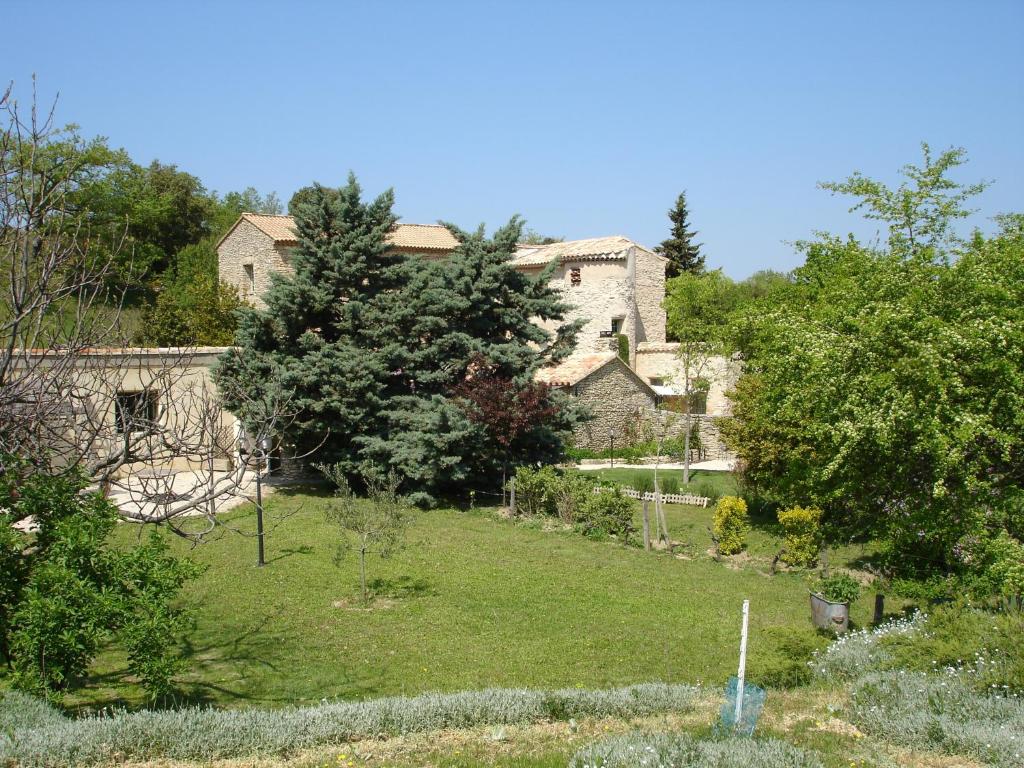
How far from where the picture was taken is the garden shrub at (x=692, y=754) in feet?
19.1

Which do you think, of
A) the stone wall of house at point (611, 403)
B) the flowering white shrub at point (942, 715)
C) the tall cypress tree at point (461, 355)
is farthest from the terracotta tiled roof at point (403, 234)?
the flowering white shrub at point (942, 715)

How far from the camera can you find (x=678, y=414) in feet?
114

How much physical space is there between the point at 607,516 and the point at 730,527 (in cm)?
300

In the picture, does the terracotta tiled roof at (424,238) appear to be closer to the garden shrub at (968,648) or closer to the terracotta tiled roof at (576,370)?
the terracotta tiled roof at (576,370)

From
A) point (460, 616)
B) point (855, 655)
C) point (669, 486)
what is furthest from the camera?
point (669, 486)

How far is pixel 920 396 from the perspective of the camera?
1159 cm

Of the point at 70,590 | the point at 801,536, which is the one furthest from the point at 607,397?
the point at 70,590

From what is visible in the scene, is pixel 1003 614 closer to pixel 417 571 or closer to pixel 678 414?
pixel 417 571

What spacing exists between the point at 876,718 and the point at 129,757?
635 centimetres

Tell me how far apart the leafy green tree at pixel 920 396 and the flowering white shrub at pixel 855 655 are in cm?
230

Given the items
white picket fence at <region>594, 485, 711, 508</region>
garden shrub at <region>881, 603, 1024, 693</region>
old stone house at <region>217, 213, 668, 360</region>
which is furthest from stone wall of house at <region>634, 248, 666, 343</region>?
garden shrub at <region>881, 603, 1024, 693</region>

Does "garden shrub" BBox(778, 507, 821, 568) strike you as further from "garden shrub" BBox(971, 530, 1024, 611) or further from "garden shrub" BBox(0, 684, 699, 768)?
"garden shrub" BBox(0, 684, 699, 768)

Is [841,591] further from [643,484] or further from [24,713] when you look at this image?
[643,484]

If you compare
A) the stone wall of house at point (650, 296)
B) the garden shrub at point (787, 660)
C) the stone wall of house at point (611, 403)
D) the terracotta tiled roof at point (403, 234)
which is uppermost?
the terracotta tiled roof at point (403, 234)
